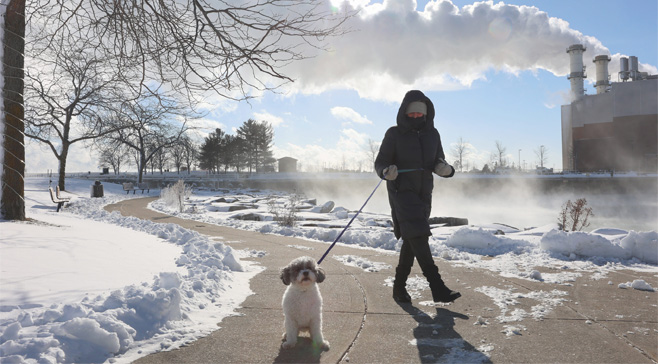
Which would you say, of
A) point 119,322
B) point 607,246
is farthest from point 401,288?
point 607,246

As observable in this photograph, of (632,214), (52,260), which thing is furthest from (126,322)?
(632,214)

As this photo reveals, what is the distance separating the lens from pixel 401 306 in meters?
4.49

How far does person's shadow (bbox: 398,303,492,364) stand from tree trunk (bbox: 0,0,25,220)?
26.4 feet

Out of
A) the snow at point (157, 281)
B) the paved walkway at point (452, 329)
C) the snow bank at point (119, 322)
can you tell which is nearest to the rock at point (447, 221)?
the snow at point (157, 281)

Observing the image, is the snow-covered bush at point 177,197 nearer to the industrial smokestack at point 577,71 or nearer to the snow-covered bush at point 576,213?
the snow-covered bush at point 576,213

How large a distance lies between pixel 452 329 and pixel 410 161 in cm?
182

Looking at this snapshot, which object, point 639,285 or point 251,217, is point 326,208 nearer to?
point 251,217

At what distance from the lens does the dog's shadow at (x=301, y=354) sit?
120 inches

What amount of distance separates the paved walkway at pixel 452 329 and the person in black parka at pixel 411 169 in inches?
25.3

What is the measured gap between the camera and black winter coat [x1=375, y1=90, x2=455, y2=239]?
14.7 ft

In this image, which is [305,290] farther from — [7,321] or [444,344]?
[7,321]

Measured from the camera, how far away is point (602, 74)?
61688 mm

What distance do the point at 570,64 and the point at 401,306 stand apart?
222 feet

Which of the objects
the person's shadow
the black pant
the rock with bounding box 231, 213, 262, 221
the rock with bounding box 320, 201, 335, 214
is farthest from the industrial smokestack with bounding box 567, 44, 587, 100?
the person's shadow
